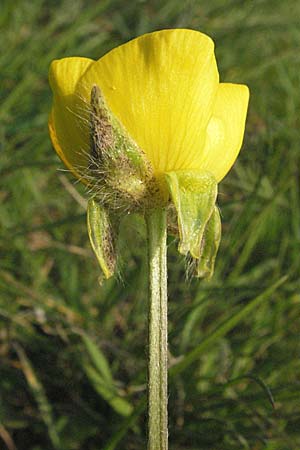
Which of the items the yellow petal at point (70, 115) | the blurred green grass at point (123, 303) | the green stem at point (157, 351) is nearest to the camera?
the green stem at point (157, 351)

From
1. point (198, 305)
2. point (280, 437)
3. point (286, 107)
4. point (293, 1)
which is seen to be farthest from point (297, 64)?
point (280, 437)

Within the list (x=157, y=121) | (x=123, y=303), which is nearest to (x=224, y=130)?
(x=157, y=121)

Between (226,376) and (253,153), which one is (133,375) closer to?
(226,376)

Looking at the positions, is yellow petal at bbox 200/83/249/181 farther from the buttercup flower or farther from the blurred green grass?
the blurred green grass

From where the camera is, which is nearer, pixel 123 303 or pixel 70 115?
pixel 70 115

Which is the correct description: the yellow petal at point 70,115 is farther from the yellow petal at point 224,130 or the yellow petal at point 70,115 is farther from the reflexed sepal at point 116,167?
the yellow petal at point 224,130

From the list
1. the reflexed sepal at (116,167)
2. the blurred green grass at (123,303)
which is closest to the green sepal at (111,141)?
the reflexed sepal at (116,167)

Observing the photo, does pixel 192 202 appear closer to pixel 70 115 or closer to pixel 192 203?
pixel 192 203
